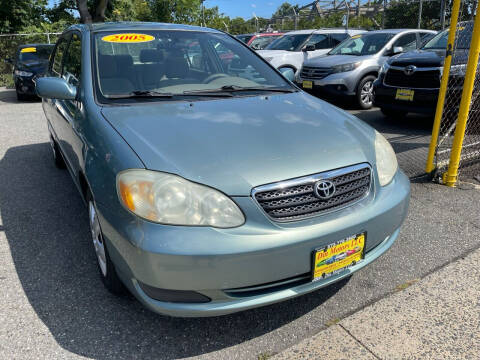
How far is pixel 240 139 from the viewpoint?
2145 mm

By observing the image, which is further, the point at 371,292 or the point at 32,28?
the point at 32,28

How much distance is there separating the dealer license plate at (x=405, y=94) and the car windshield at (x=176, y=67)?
3351 millimetres

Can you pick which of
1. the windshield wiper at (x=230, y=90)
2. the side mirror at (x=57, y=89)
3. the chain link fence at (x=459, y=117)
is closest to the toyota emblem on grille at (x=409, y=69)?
the chain link fence at (x=459, y=117)

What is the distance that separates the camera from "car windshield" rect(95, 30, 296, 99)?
2744 millimetres

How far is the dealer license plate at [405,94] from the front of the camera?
5840 millimetres

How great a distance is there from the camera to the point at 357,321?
220 centimetres

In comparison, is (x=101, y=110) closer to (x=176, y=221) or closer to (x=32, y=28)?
(x=176, y=221)

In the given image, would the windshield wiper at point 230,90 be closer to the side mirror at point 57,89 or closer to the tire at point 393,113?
the side mirror at point 57,89

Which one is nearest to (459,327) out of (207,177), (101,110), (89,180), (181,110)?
(207,177)

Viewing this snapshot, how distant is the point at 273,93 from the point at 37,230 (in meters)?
2.21

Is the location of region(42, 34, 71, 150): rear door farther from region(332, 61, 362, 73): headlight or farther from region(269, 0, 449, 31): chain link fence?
region(269, 0, 449, 31): chain link fence

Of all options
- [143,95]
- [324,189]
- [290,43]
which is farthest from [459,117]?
[290,43]

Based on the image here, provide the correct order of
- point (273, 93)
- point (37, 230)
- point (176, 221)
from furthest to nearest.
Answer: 1. point (37, 230)
2. point (273, 93)
3. point (176, 221)

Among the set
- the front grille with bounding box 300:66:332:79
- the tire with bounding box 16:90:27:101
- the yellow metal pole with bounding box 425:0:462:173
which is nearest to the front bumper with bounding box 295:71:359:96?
the front grille with bounding box 300:66:332:79
